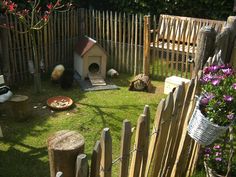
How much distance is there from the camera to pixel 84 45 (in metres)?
8.48

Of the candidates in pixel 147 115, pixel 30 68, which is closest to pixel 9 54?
pixel 30 68

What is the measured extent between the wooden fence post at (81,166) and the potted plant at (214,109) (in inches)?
62.8

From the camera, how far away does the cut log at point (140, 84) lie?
7967 millimetres

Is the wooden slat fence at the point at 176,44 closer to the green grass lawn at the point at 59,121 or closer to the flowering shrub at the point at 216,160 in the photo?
the green grass lawn at the point at 59,121

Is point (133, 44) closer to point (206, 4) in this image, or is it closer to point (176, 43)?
point (176, 43)

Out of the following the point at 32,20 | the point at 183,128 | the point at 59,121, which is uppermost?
the point at 32,20

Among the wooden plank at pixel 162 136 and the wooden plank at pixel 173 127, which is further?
the wooden plank at pixel 173 127

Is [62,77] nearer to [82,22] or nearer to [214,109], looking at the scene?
[82,22]

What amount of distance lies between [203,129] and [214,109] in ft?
0.81

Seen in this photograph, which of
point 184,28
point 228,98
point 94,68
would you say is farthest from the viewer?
point 94,68

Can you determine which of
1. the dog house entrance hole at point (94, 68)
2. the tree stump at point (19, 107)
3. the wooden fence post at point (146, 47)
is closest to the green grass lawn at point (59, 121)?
the tree stump at point (19, 107)

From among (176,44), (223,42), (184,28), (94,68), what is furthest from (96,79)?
(223,42)

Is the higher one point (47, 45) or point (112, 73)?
point (47, 45)

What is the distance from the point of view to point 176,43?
9055 millimetres
